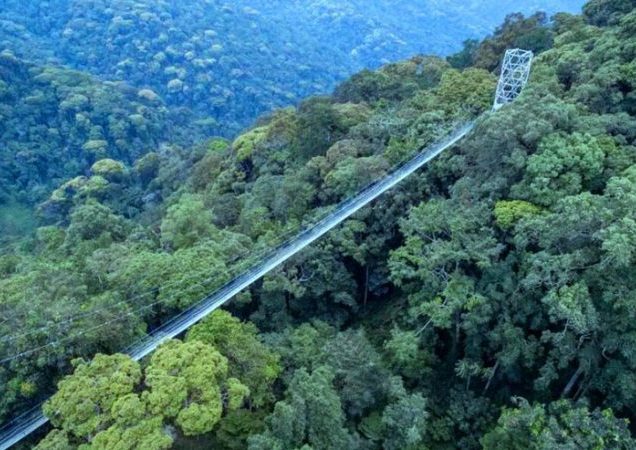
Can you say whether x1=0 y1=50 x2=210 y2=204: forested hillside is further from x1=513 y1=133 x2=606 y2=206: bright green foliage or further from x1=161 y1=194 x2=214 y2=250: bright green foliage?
x1=513 y1=133 x2=606 y2=206: bright green foliage

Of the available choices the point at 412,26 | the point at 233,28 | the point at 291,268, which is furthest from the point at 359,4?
the point at 291,268

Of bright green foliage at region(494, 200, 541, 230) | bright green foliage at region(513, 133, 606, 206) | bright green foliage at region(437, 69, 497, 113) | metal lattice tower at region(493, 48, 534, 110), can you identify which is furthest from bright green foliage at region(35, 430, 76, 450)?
bright green foliage at region(437, 69, 497, 113)

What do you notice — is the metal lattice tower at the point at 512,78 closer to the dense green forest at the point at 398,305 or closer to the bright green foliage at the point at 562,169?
the dense green forest at the point at 398,305

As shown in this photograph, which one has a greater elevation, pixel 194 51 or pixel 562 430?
pixel 562 430

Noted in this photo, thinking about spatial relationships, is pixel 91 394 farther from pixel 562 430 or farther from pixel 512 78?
pixel 512 78

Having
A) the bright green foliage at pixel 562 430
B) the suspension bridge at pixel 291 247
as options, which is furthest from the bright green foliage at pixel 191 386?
the bright green foliage at pixel 562 430

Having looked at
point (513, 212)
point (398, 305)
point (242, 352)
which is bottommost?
point (398, 305)

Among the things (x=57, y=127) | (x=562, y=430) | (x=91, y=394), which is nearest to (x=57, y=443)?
(x=91, y=394)

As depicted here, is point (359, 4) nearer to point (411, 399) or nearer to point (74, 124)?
point (74, 124)
